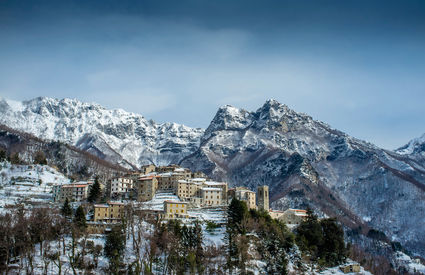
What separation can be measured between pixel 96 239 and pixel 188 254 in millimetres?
20823

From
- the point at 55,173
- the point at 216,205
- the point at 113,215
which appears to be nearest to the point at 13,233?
the point at 113,215

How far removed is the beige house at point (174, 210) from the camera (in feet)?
347

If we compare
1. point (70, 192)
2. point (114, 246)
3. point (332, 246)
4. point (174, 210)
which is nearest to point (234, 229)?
point (174, 210)

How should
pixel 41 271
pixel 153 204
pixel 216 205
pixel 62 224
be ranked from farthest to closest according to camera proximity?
pixel 216 205 → pixel 153 204 → pixel 62 224 → pixel 41 271

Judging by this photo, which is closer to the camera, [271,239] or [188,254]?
[188,254]

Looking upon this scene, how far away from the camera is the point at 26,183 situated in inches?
5330

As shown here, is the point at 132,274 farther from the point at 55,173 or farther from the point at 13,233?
the point at 55,173

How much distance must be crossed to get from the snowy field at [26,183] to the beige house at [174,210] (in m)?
35.2

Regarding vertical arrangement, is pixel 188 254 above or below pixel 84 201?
below

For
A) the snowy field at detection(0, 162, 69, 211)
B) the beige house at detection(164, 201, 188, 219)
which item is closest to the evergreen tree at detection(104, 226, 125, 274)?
the beige house at detection(164, 201, 188, 219)

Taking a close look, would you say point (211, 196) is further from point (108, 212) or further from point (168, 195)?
point (108, 212)

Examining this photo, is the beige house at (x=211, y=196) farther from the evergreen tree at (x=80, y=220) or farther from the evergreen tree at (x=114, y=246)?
the evergreen tree at (x=114, y=246)

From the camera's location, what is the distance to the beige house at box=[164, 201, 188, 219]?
4166 inches

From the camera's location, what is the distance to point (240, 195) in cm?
12775
